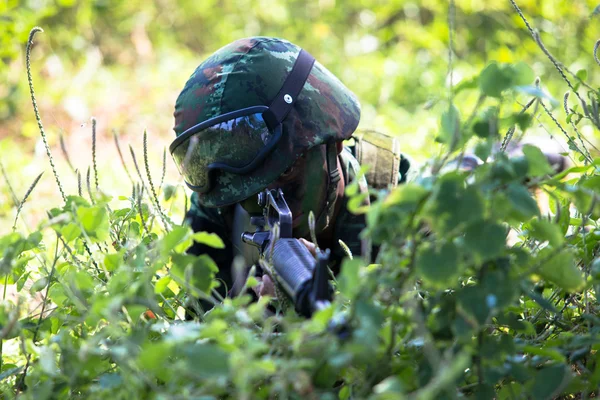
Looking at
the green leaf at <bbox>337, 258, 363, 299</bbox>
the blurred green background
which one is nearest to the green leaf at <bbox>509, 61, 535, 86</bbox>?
the green leaf at <bbox>337, 258, 363, 299</bbox>

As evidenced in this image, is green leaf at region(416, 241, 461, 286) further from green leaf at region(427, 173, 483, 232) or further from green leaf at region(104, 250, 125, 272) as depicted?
green leaf at region(104, 250, 125, 272)

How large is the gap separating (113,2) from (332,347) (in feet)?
21.6

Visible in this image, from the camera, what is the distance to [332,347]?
3.71 feet

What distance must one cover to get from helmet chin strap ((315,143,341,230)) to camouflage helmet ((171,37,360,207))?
0.22 ft

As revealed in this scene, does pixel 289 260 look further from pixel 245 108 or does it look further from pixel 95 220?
pixel 245 108

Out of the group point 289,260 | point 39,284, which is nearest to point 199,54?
point 39,284

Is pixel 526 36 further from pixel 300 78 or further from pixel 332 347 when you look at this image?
pixel 332 347

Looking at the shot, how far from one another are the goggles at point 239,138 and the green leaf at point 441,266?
3.54 feet

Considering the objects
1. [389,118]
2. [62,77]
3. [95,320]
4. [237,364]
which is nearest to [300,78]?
[95,320]

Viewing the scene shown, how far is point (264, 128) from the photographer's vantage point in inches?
85.7

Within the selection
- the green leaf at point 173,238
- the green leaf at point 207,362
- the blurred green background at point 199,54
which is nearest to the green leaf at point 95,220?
the green leaf at point 173,238

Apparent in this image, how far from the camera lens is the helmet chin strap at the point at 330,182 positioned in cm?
238

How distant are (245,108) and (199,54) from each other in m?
5.25

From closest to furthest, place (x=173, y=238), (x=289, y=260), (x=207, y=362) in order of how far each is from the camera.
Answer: (x=207, y=362) < (x=173, y=238) < (x=289, y=260)
